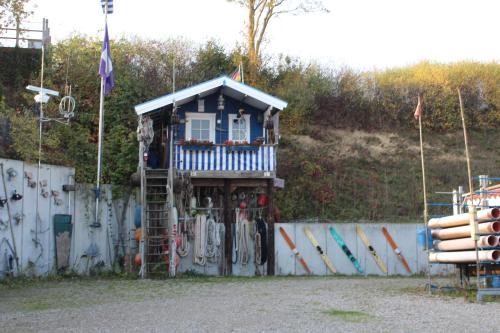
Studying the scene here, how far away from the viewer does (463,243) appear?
1322 cm

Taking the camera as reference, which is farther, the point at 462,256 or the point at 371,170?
the point at 371,170

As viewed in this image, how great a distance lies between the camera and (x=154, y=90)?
26.5 metres

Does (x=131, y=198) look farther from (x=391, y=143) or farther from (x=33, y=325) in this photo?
(x=391, y=143)

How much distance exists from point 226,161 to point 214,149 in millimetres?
495

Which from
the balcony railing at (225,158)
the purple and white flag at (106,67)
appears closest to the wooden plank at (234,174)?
the balcony railing at (225,158)

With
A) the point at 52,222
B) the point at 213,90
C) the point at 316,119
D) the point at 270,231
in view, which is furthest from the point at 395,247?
the point at 316,119

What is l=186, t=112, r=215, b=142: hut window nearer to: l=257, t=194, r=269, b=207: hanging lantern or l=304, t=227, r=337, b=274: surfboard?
l=257, t=194, r=269, b=207: hanging lantern

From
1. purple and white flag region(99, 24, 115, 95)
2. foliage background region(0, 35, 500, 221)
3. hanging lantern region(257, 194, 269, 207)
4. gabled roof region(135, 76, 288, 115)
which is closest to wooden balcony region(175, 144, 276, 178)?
hanging lantern region(257, 194, 269, 207)

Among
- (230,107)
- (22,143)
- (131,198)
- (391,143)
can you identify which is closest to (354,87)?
(391,143)

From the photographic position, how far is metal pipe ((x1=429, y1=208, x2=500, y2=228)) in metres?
12.4

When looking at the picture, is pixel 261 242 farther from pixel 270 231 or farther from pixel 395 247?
pixel 395 247

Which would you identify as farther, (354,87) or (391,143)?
(354,87)

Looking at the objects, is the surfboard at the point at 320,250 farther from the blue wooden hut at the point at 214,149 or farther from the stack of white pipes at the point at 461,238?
the stack of white pipes at the point at 461,238

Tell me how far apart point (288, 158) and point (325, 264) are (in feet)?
25.9
